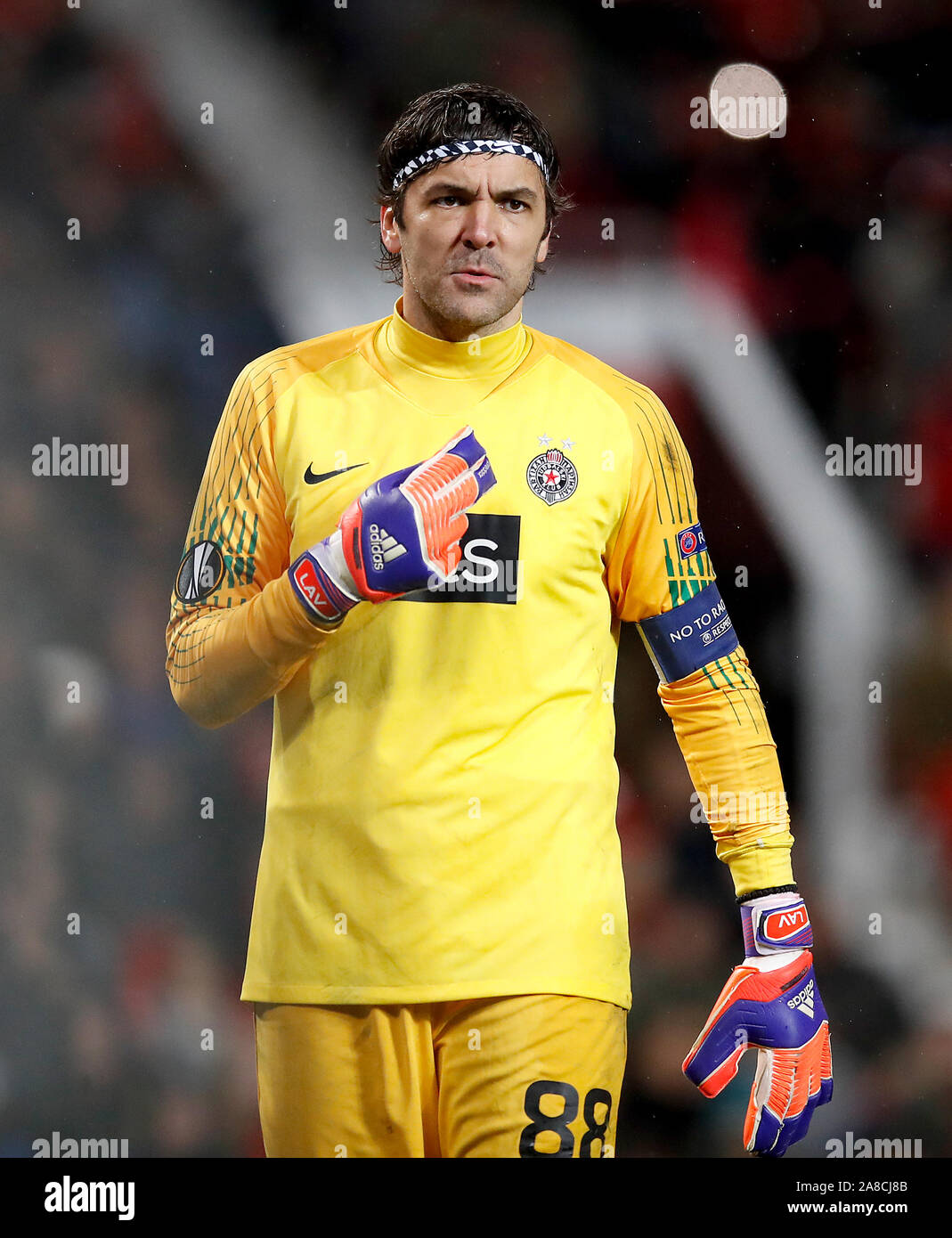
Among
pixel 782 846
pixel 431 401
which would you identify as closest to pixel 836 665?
pixel 782 846

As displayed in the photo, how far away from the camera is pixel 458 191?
6.70 ft

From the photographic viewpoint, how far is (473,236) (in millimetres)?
2010

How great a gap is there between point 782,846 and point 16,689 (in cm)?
132

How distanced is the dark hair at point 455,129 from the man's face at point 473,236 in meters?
0.04

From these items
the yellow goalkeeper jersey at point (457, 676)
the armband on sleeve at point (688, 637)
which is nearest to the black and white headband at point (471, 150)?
the yellow goalkeeper jersey at point (457, 676)

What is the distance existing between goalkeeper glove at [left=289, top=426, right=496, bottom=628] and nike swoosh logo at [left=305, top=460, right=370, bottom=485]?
13 cm

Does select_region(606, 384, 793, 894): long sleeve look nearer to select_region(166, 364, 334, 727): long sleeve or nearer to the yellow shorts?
the yellow shorts

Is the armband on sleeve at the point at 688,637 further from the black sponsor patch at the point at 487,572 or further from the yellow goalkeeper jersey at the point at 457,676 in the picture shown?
the black sponsor patch at the point at 487,572

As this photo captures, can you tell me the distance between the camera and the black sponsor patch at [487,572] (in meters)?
2.00

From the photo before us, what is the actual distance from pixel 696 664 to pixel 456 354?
59cm

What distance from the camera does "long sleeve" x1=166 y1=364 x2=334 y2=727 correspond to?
6.55 ft

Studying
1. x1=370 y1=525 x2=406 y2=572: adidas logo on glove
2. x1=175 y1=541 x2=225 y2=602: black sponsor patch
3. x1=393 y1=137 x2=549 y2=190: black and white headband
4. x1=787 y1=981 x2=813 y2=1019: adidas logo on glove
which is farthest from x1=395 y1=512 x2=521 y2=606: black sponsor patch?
x1=787 y1=981 x2=813 y2=1019: adidas logo on glove

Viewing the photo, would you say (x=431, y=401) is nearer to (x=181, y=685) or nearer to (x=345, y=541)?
(x=345, y=541)

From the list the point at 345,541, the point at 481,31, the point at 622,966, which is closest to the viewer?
the point at 345,541
